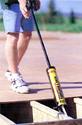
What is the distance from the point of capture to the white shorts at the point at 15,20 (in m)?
7.75

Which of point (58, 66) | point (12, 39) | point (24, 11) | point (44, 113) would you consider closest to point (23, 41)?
point (12, 39)

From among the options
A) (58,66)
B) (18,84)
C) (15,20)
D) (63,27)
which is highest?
(15,20)

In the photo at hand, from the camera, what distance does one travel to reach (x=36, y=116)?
698 cm

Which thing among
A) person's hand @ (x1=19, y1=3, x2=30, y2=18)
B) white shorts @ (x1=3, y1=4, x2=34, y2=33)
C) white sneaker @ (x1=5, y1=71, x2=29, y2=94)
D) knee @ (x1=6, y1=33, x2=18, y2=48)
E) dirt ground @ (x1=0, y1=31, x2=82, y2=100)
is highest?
person's hand @ (x1=19, y1=3, x2=30, y2=18)

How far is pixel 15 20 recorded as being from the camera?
7.76 meters

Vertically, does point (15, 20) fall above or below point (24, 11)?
below

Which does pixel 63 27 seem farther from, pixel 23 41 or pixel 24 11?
pixel 24 11

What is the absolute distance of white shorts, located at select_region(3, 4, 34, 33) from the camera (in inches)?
305

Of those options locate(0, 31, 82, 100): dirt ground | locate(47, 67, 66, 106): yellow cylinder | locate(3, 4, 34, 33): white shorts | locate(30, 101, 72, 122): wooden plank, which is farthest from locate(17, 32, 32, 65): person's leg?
locate(47, 67, 66, 106): yellow cylinder

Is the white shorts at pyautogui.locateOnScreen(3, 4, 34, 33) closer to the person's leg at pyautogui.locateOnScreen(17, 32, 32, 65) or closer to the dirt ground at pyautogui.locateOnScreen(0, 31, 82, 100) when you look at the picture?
the person's leg at pyautogui.locateOnScreen(17, 32, 32, 65)

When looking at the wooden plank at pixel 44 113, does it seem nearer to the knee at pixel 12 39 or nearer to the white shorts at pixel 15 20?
the knee at pixel 12 39

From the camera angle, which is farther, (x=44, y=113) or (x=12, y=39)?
(x=12, y=39)

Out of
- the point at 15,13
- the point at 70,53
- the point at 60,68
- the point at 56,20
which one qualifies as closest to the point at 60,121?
the point at 15,13

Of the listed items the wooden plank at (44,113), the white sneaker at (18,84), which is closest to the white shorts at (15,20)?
the white sneaker at (18,84)
